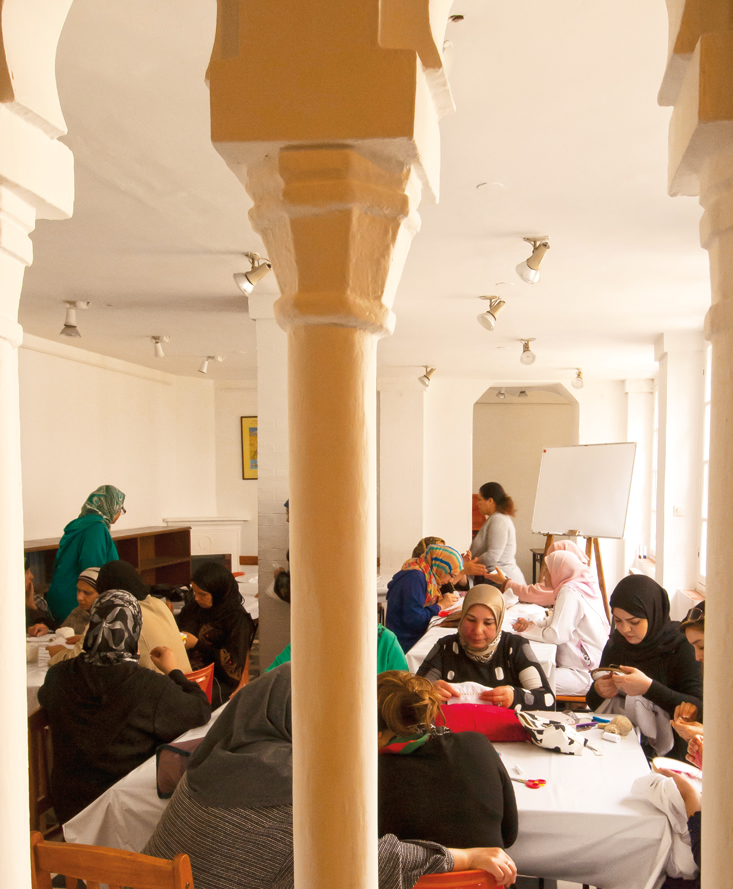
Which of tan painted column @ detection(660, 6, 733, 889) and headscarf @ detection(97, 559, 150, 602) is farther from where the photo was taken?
headscarf @ detection(97, 559, 150, 602)

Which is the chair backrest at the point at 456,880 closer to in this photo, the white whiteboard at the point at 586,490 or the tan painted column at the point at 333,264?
the tan painted column at the point at 333,264

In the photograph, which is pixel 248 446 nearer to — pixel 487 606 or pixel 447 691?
pixel 487 606

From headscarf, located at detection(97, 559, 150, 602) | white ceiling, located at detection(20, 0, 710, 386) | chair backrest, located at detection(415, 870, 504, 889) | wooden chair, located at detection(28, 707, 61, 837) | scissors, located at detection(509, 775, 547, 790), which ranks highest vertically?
white ceiling, located at detection(20, 0, 710, 386)

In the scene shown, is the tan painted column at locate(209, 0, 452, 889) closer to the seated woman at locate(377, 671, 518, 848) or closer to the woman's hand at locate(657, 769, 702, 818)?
the seated woman at locate(377, 671, 518, 848)

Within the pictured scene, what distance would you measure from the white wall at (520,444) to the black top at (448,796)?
9.93 meters

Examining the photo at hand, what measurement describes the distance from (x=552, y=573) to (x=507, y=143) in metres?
2.85

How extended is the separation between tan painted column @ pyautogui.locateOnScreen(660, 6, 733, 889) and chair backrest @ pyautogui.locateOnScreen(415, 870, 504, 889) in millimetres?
861

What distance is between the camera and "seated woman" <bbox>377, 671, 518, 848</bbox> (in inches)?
77.0

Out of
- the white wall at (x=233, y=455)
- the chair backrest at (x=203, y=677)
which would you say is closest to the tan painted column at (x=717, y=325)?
the chair backrest at (x=203, y=677)

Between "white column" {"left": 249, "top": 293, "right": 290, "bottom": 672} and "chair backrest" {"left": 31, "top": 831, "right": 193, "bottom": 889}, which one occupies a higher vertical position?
"white column" {"left": 249, "top": 293, "right": 290, "bottom": 672}

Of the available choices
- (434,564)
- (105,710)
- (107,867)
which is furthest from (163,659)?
(434,564)

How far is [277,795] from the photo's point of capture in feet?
5.98

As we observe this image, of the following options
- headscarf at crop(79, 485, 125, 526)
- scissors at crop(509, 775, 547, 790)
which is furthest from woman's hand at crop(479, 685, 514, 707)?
headscarf at crop(79, 485, 125, 526)

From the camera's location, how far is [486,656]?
321cm
